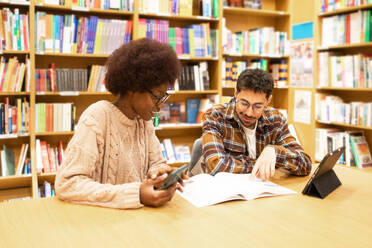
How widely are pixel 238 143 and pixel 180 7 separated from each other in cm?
198

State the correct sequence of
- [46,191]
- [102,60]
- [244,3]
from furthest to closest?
[244,3] < [102,60] < [46,191]

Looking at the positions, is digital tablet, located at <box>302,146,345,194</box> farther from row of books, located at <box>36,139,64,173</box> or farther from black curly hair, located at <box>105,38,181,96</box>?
row of books, located at <box>36,139,64,173</box>

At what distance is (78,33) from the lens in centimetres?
314

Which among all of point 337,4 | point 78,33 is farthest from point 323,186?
point 337,4

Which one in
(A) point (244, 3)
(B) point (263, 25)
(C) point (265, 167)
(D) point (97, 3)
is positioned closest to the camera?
(C) point (265, 167)

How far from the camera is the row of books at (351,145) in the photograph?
11.6ft

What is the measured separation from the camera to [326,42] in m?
3.80

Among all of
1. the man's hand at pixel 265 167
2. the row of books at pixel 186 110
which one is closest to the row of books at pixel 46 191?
the row of books at pixel 186 110

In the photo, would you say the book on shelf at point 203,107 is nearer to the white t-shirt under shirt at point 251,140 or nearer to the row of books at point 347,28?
the row of books at point 347,28

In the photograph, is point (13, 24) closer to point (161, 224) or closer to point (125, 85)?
point (125, 85)

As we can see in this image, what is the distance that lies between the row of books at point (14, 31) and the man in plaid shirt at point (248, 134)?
1817 mm

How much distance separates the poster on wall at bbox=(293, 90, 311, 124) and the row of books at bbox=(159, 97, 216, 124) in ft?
3.37

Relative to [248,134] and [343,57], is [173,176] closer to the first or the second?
[248,134]

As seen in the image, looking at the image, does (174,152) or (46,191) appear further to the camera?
(174,152)
